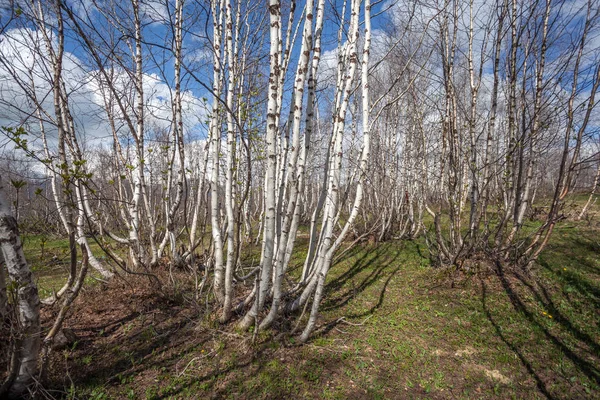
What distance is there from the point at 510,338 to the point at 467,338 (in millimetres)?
526

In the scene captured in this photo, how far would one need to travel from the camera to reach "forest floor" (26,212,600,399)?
107 inches

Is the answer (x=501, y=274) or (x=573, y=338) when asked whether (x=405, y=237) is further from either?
(x=573, y=338)

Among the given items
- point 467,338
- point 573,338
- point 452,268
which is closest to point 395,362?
point 467,338

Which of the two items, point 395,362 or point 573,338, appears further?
point 573,338

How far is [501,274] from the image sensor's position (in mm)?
4992

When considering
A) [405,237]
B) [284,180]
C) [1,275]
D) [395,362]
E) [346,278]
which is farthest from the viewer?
[405,237]

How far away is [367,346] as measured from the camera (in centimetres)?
339

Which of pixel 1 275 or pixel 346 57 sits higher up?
pixel 346 57

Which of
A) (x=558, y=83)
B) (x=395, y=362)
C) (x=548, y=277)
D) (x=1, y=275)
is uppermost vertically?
(x=558, y=83)

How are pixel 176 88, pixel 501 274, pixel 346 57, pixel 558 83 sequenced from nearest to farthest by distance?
pixel 346 57
pixel 558 83
pixel 176 88
pixel 501 274

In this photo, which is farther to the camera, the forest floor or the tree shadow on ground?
the tree shadow on ground

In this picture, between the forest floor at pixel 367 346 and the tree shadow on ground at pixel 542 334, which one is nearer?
the forest floor at pixel 367 346

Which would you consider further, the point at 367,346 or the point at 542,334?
the point at 542,334

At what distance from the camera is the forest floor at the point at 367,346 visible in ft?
8.92
